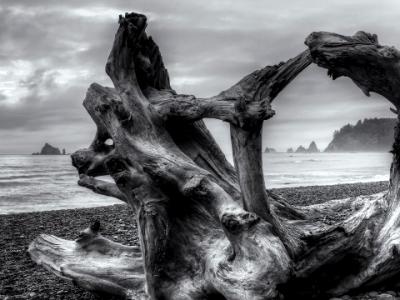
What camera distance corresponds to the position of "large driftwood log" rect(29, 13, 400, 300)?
4000mm

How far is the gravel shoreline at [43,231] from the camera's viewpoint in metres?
6.11

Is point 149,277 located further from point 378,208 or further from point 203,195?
point 378,208

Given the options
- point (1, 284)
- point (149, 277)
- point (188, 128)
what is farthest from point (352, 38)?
point (1, 284)

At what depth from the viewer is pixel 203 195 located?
14.8 ft

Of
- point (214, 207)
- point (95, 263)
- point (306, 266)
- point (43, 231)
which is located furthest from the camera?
point (43, 231)

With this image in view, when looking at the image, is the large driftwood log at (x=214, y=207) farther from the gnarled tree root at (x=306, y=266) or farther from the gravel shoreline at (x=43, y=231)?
the gravel shoreline at (x=43, y=231)

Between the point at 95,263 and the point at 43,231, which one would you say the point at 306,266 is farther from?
the point at 43,231

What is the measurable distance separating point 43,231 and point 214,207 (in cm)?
916

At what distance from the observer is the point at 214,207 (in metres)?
4.45

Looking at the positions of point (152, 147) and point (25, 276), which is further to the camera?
point (25, 276)

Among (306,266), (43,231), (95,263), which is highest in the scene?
(306,266)

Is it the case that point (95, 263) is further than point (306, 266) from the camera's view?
Yes

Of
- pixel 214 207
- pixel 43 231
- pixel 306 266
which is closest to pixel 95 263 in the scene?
pixel 214 207

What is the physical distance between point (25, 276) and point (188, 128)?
3973mm
